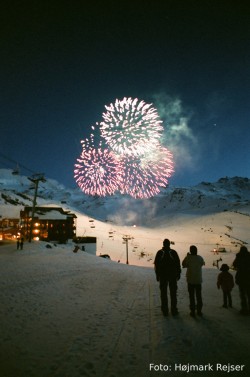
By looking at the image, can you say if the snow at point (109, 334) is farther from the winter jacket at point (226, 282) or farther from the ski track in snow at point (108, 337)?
the winter jacket at point (226, 282)

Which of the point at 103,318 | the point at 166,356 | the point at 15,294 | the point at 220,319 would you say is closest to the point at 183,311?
the point at 220,319

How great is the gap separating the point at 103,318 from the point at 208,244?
104m

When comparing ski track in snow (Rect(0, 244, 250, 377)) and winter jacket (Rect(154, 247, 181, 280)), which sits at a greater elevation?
winter jacket (Rect(154, 247, 181, 280))

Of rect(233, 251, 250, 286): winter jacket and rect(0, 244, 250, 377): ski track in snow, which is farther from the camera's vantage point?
rect(233, 251, 250, 286): winter jacket

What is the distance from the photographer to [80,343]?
6297 mm

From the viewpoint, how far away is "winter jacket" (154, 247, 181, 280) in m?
8.69

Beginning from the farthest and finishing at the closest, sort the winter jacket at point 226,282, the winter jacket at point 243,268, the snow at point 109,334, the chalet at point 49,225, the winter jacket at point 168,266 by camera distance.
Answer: the chalet at point 49,225
the winter jacket at point 226,282
the winter jacket at point 243,268
the winter jacket at point 168,266
the snow at point 109,334

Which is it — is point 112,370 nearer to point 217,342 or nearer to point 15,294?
point 217,342

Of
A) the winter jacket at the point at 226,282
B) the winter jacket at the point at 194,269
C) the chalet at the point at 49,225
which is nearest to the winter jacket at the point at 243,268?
the winter jacket at the point at 226,282

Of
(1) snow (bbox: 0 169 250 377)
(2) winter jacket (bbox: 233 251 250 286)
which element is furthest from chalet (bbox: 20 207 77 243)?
(2) winter jacket (bbox: 233 251 250 286)

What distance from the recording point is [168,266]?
8742 millimetres

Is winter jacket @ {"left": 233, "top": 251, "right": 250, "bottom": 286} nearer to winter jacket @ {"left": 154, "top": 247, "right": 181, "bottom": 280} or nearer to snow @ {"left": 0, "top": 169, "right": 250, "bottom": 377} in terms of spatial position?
snow @ {"left": 0, "top": 169, "right": 250, "bottom": 377}

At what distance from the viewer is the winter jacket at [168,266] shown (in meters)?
8.69

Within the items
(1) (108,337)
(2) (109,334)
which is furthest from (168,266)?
(1) (108,337)
